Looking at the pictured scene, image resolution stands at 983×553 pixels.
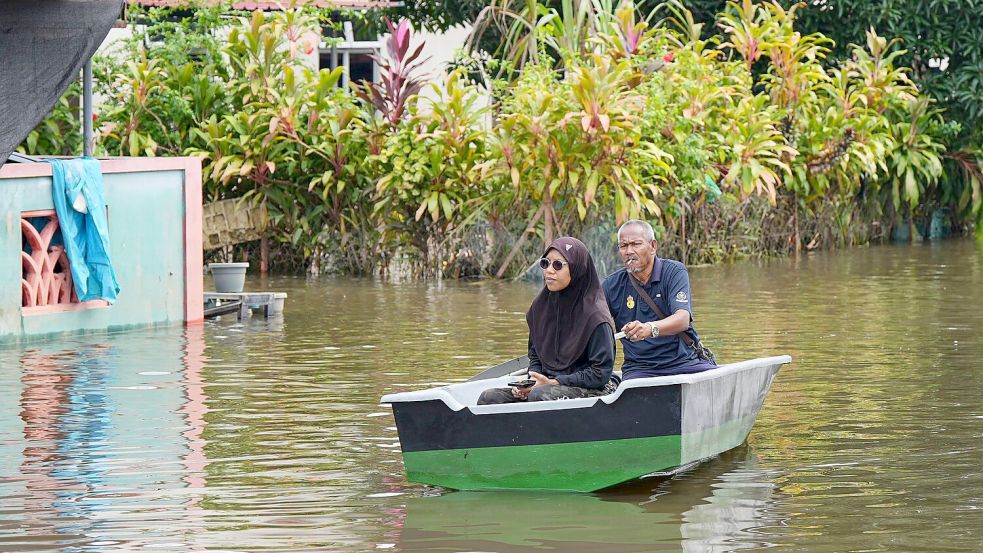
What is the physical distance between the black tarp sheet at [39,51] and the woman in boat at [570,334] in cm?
477

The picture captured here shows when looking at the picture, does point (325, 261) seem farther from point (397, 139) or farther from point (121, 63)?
point (121, 63)

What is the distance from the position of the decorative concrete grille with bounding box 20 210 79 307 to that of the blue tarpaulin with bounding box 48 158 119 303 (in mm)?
127

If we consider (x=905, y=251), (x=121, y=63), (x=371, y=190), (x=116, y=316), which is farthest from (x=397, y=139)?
(x=905, y=251)

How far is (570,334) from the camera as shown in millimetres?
8570

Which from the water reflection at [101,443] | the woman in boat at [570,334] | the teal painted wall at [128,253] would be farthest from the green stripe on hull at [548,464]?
the teal painted wall at [128,253]

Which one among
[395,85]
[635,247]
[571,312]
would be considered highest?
[395,85]

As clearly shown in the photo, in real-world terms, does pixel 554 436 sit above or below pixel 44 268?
below

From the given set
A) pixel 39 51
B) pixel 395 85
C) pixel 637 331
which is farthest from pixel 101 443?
pixel 395 85

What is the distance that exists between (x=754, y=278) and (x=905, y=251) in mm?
4558

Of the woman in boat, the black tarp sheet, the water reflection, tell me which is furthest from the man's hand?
the black tarp sheet

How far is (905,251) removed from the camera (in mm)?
22625

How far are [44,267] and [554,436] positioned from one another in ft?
24.0

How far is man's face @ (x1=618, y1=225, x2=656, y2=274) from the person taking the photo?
866 cm

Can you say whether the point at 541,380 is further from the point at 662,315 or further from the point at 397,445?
the point at 397,445
